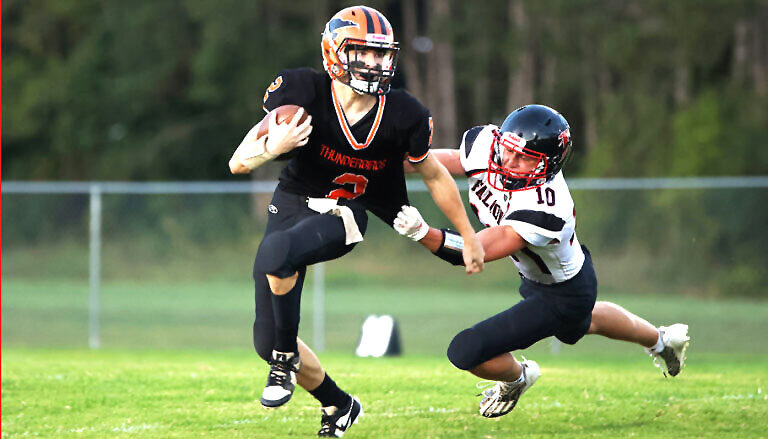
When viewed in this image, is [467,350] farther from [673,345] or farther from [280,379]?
[673,345]

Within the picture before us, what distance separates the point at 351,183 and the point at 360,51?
713 millimetres

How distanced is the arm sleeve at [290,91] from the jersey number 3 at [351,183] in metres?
0.45

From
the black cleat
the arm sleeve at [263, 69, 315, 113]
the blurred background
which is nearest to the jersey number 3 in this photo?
the arm sleeve at [263, 69, 315, 113]

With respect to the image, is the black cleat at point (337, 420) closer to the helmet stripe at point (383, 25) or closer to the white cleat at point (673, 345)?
the white cleat at point (673, 345)

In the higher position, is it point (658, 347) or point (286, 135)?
point (286, 135)

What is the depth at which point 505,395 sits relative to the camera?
596 centimetres

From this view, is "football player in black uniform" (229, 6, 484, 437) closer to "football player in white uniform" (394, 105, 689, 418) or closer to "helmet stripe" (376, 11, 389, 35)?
"helmet stripe" (376, 11, 389, 35)

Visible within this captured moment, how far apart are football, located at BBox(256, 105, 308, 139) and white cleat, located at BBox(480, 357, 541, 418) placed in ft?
6.74

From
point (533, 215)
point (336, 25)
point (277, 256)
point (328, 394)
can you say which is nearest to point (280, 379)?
point (328, 394)

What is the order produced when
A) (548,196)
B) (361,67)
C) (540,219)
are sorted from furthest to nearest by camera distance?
(548,196), (540,219), (361,67)

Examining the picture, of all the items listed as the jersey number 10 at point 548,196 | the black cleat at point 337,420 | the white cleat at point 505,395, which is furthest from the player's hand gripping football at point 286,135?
the white cleat at point 505,395

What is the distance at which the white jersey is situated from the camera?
5406 mm

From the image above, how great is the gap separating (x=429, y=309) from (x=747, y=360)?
4.77 m

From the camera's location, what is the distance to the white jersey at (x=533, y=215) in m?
5.41
